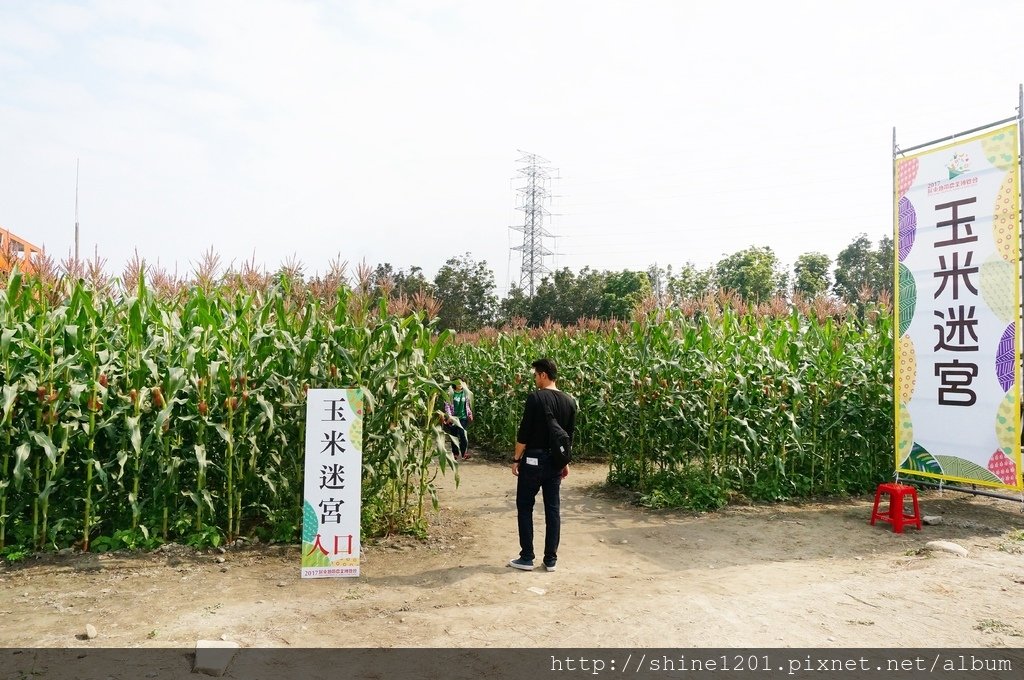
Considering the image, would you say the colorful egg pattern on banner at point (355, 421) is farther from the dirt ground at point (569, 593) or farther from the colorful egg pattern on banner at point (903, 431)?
the colorful egg pattern on banner at point (903, 431)

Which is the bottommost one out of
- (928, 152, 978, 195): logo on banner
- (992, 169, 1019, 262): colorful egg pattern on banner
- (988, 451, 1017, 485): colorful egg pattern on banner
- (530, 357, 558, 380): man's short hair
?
(988, 451, 1017, 485): colorful egg pattern on banner

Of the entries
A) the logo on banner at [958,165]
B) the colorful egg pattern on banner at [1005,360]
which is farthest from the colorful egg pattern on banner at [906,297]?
the logo on banner at [958,165]

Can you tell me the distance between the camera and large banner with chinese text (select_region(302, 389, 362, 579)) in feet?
17.6

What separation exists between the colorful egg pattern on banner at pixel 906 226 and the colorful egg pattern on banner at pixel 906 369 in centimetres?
102

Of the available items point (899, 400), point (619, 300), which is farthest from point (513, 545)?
point (619, 300)

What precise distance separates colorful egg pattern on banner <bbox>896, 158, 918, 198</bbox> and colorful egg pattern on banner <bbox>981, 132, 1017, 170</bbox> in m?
0.76

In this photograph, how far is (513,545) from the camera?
6.64 m

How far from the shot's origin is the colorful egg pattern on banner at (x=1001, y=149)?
7.09 meters

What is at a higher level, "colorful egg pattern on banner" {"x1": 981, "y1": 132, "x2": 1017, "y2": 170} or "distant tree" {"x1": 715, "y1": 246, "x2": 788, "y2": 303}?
"distant tree" {"x1": 715, "y1": 246, "x2": 788, "y2": 303}

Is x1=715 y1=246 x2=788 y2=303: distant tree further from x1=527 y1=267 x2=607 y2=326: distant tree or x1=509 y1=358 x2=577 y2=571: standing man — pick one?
x1=509 y1=358 x2=577 y2=571: standing man

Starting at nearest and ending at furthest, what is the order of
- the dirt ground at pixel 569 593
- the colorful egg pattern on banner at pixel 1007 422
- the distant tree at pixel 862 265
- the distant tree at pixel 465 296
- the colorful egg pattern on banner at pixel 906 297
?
the dirt ground at pixel 569 593 → the colorful egg pattern on banner at pixel 1007 422 → the colorful egg pattern on banner at pixel 906 297 → the distant tree at pixel 465 296 → the distant tree at pixel 862 265

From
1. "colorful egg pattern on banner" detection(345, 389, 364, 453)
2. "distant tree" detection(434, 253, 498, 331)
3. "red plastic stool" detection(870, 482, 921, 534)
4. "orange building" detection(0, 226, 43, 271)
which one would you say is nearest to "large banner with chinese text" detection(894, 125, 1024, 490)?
"red plastic stool" detection(870, 482, 921, 534)

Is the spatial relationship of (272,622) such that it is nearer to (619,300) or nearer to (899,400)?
(899,400)
